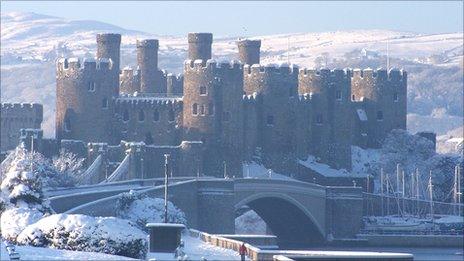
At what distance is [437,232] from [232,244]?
5339cm

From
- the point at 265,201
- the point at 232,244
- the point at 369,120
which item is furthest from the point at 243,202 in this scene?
the point at 232,244

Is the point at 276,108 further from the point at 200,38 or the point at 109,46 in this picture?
the point at 109,46

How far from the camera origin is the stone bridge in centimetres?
8750

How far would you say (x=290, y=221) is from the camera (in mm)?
111062

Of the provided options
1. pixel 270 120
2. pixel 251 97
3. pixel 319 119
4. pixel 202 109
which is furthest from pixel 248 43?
pixel 202 109

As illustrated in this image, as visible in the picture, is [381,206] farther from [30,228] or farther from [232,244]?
[30,228]

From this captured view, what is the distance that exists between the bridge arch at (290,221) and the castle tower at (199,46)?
339 inches

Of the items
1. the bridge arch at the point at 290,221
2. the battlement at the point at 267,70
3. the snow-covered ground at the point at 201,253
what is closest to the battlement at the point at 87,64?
the battlement at the point at 267,70

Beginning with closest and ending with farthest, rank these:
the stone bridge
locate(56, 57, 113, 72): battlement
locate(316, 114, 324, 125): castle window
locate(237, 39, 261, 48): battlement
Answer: the stone bridge, locate(56, 57, 113, 72): battlement, locate(316, 114, 324, 125): castle window, locate(237, 39, 261, 48): battlement

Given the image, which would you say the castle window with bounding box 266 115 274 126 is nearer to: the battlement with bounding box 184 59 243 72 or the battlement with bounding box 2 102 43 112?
the battlement with bounding box 184 59 243 72

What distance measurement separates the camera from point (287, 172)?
373 ft

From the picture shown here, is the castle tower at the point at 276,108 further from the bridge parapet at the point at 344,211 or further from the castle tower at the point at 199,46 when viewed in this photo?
the bridge parapet at the point at 344,211

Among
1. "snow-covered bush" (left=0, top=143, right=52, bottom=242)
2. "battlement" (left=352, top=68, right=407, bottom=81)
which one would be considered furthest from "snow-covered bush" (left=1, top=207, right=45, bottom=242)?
"battlement" (left=352, top=68, right=407, bottom=81)

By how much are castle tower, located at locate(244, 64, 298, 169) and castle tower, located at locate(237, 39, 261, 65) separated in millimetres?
4465
